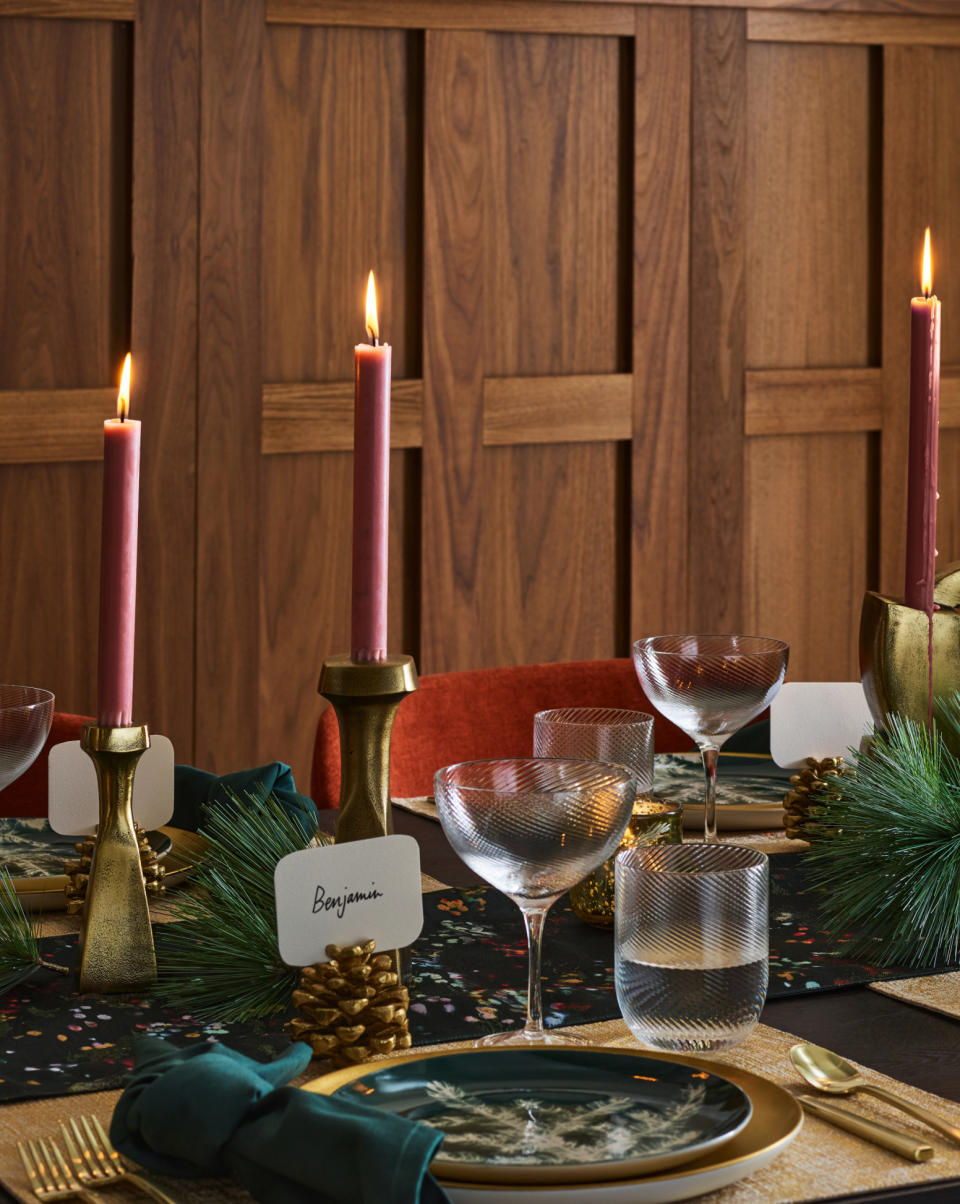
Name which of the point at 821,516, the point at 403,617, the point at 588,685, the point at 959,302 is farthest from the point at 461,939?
the point at 959,302

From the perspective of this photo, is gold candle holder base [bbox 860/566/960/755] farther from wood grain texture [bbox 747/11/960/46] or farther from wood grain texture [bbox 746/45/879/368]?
wood grain texture [bbox 747/11/960/46]

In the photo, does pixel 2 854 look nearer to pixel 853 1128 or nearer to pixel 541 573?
pixel 853 1128

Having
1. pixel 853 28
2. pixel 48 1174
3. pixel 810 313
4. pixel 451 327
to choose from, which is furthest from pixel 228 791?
pixel 853 28

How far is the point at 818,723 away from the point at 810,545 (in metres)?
1.72

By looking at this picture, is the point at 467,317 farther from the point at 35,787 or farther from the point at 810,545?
the point at 35,787

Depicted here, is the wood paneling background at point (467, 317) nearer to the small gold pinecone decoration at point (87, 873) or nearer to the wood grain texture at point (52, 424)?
the wood grain texture at point (52, 424)

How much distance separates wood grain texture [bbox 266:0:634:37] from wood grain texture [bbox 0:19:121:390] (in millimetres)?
281

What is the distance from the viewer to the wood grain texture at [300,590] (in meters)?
2.71

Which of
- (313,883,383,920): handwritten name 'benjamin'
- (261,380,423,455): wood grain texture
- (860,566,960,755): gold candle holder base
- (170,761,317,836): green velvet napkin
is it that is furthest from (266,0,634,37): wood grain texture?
(313,883,383,920): handwritten name 'benjamin'

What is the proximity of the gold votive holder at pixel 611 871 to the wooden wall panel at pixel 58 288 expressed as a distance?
5.22 ft

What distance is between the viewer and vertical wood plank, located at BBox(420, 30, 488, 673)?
275 cm

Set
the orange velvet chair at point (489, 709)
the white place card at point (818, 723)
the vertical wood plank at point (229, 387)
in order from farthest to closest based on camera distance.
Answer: the vertical wood plank at point (229, 387), the orange velvet chair at point (489, 709), the white place card at point (818, 723)

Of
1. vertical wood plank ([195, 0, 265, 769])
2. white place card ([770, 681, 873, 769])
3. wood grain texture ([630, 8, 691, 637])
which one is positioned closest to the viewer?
white place card ([770, 681, 873, 769])

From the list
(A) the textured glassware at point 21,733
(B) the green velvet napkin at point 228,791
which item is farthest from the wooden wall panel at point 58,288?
(A) the textured glassware at point 21,733
